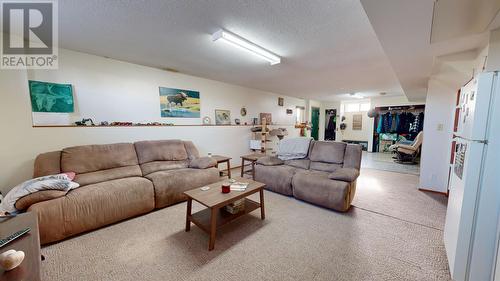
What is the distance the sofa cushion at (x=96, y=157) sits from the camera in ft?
8.29

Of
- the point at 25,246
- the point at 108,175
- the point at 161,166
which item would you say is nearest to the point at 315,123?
the point at 161,166

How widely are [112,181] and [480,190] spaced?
360cm

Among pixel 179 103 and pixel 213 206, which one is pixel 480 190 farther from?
pixel 179 103

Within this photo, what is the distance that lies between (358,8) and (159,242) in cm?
297

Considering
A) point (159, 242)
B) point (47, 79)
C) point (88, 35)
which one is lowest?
point (159, 242)

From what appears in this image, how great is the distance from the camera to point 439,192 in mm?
3395

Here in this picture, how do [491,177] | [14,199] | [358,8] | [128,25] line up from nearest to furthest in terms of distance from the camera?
[491,177] → [358,8] → [14,199] → [128,25]

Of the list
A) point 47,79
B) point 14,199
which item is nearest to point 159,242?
point 14,199

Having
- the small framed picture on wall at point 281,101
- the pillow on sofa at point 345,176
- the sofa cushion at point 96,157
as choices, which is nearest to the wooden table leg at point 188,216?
the sofa cushion at point 96,157

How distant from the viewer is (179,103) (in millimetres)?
3957

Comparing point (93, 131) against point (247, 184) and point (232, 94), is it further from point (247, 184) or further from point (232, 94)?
point (232, 94)

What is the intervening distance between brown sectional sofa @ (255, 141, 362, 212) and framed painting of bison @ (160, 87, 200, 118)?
1909 mm

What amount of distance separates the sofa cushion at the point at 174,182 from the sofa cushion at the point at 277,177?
36.5 inches

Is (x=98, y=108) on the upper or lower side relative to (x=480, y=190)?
upper
